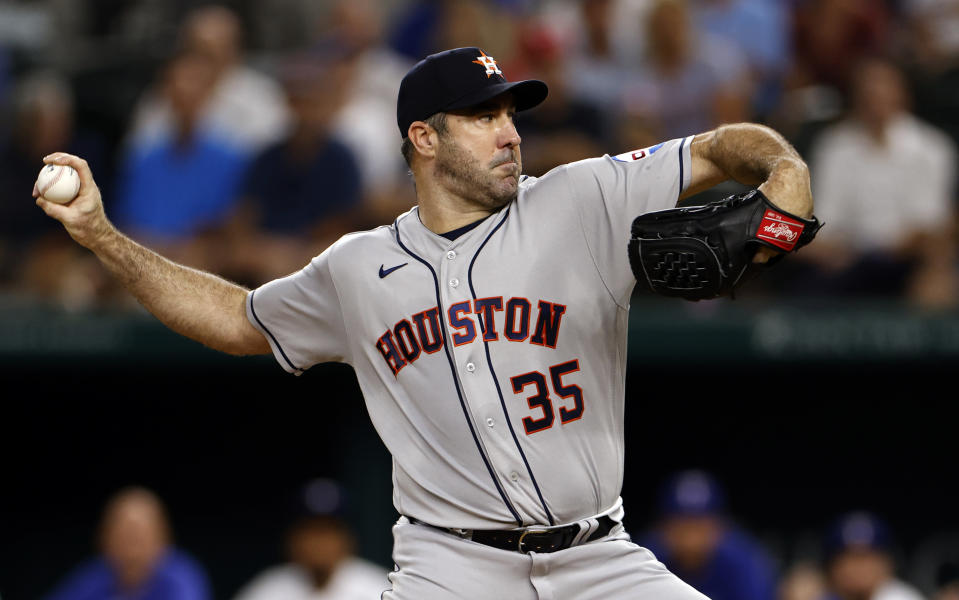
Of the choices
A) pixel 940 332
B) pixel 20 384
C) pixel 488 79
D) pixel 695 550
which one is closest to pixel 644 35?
pixel 940 332

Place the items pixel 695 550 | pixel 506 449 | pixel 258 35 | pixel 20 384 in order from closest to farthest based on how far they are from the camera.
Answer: pixel 506 449
pixel 695 550
pixel 20 384
pixel 258 35

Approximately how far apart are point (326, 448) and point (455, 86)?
15.9ft

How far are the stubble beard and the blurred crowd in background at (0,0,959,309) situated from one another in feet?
11.5

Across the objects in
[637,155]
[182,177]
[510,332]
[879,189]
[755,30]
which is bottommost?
[879,189]

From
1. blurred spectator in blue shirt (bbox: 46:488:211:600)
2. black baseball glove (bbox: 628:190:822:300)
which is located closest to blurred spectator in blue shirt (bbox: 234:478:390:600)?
blurred spectator in blue shirt (bbox: 46:488:211:600)

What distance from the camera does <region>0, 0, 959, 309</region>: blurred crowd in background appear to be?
748cm

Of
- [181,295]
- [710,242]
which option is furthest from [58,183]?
[710,242]

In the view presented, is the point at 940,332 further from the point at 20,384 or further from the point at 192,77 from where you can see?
the point at 20,384

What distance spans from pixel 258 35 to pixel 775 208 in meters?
6.81

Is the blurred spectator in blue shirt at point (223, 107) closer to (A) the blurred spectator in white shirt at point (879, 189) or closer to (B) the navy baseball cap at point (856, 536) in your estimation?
(A) the blurred spectator in white shirt at point (879, 189)

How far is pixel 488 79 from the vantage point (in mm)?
3721

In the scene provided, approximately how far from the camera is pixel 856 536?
258 inches

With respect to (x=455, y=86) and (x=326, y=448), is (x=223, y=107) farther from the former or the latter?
(x=455, y=86)

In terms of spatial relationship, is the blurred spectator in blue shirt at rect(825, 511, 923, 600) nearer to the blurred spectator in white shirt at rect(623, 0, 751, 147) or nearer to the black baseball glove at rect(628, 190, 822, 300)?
the blurred spectator in white shirt at rect(623, 0, 751, 147)
